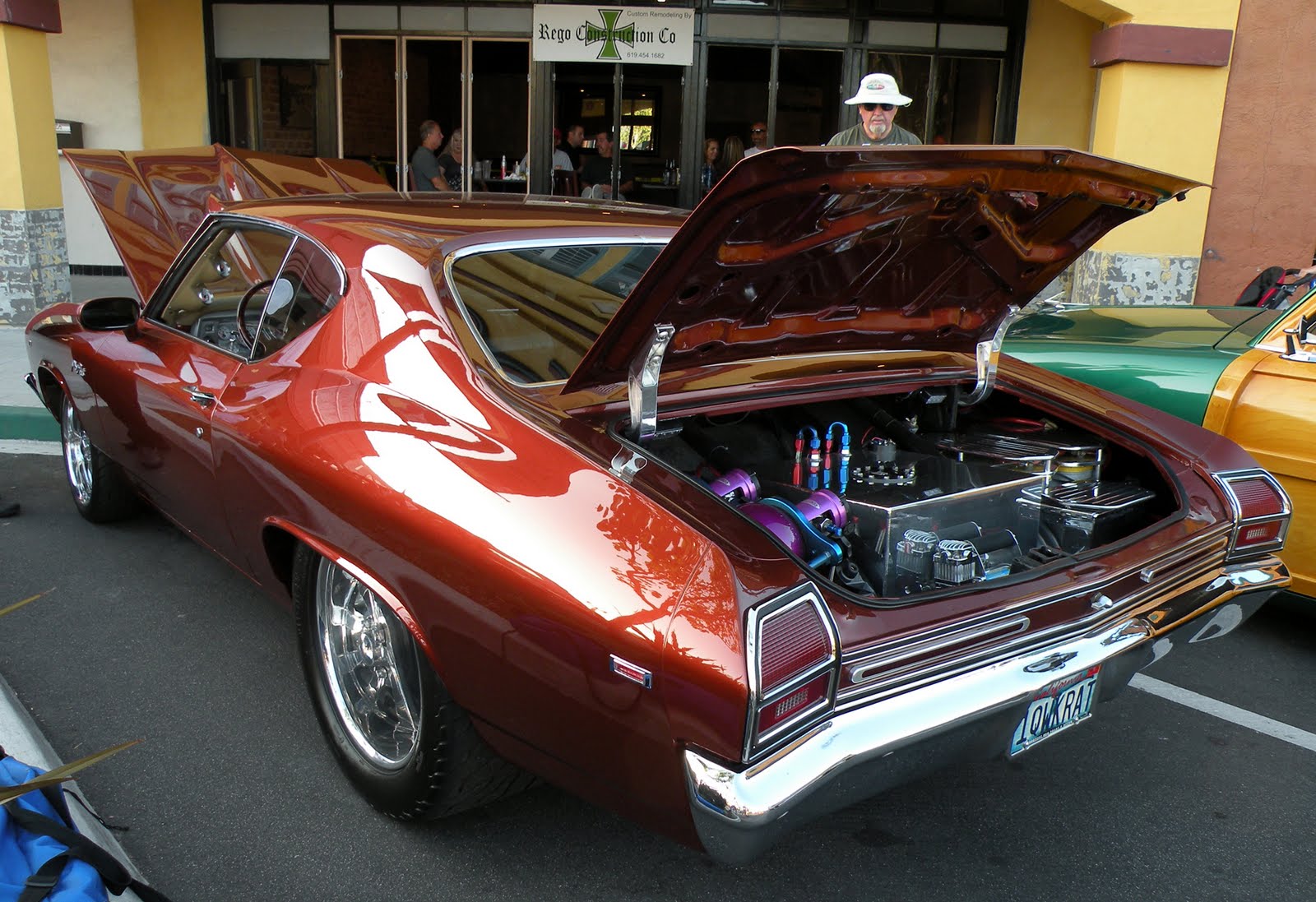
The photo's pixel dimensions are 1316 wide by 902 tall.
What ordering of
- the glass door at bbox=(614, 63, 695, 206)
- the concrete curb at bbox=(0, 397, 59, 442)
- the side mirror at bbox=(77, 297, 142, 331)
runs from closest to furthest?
1. the side mirror at bbox=(77, 297, 142, 331)
2. the concrete curb at bbox=(0, 397, 59, 442)
3. the glass door at bbox=(614, 63, 695, 206)

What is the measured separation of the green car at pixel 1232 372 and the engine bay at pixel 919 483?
0.80 metres

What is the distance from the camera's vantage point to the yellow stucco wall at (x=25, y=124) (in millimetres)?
8773

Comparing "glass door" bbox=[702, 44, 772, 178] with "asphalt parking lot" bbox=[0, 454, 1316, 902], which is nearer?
"asphalt parking lot" bbox=[0, 454, 1316, 902]

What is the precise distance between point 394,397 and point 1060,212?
178 cm

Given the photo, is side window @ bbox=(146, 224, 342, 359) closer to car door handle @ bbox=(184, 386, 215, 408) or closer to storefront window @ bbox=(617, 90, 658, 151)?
car door handle @ bbox=(184, 386, 215, 408)

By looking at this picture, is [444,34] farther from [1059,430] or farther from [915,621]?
[915,621]

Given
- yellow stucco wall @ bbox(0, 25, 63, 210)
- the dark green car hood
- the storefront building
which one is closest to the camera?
the dark green car hood

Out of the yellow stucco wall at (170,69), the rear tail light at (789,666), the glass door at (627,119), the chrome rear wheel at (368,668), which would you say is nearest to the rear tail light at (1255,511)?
the rear tail light at (789,666)

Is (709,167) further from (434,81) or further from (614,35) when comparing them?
(434,81)

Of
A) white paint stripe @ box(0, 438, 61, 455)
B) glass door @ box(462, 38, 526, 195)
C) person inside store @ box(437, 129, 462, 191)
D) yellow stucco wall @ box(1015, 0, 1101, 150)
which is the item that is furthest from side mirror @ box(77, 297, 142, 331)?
yellow stucco wall @ box(1015, 0, 1101, 150)

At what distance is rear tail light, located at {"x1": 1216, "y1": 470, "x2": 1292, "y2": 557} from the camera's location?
2.87 m

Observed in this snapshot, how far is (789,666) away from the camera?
6.23 ft

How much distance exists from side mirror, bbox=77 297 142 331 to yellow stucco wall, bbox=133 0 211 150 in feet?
31.2

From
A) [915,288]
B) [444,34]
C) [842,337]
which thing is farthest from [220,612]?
[444,34]
